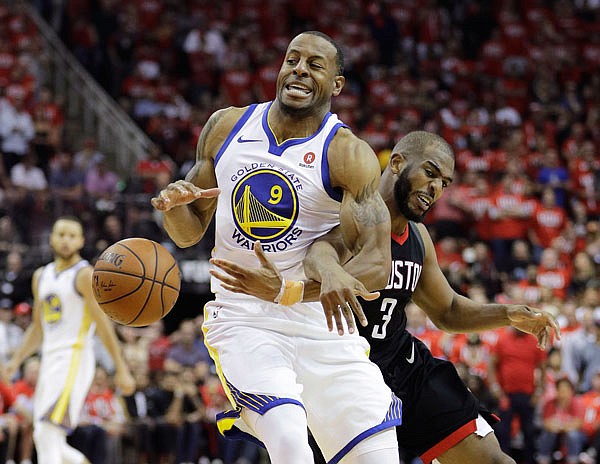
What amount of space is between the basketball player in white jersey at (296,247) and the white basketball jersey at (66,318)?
3788mm

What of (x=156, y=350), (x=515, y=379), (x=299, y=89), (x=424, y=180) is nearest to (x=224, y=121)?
(x=299, y=89)

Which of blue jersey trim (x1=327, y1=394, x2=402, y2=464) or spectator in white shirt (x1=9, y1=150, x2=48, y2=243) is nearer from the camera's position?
blue jersey trim (x1=327, y1=394, x2=402, y2=464)

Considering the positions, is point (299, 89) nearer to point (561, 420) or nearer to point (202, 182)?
point (202, 182)

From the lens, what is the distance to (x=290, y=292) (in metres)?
4.71

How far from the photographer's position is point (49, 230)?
571 inches

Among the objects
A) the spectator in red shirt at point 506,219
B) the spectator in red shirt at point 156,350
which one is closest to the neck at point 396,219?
the spectator in red shirt at point 156,350

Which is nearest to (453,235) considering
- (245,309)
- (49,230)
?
(49,230)

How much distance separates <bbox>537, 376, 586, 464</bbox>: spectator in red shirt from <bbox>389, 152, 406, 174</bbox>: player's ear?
7039mm

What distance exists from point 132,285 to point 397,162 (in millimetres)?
1710

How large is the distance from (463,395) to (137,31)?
15095mm

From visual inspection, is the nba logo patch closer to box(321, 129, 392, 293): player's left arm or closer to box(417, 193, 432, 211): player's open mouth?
box(321, 129, 392, 293): player's left arm

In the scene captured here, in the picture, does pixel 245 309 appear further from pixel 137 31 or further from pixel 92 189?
pixel 137 31

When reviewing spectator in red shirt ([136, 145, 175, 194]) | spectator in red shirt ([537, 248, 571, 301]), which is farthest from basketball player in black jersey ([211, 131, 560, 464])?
spectator in red shirt ([136, 145, 175, 194])

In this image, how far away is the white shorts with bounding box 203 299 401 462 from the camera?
4871 mm
